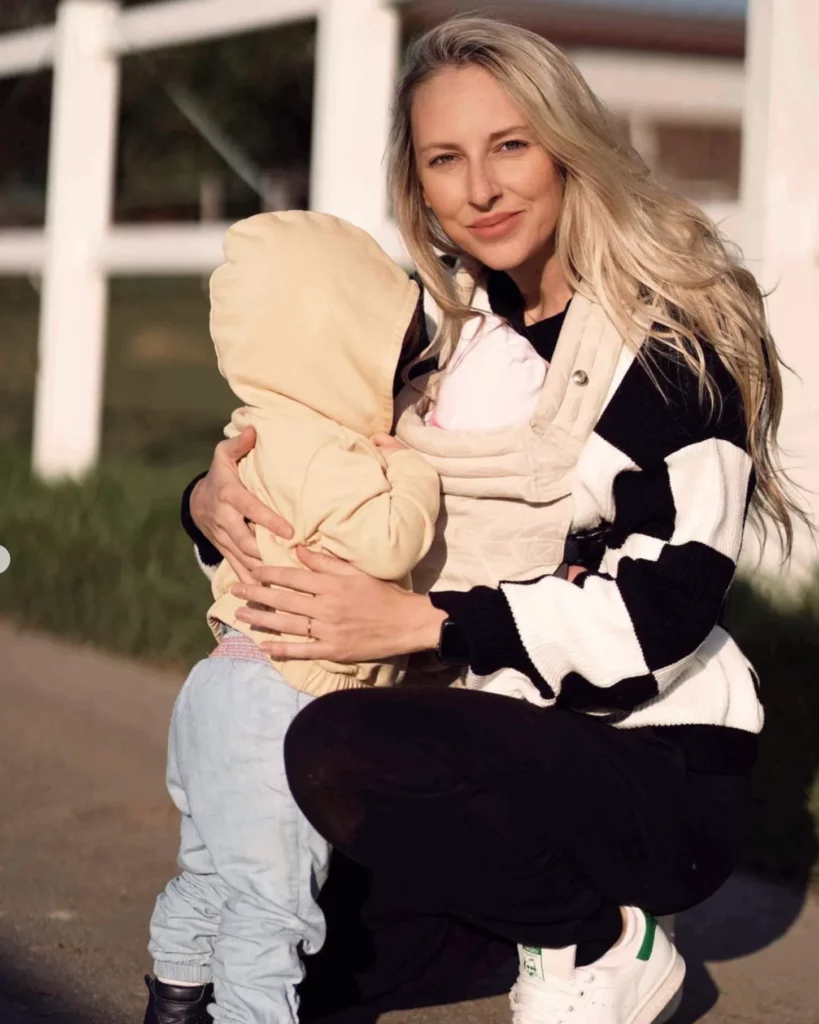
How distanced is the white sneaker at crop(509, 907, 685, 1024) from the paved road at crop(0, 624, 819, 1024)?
281mm

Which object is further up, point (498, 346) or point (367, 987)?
point (498, 346)

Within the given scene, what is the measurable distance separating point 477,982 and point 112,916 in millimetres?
682

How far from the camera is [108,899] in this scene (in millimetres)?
3023

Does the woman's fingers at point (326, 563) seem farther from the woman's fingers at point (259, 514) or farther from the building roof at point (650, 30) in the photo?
the building roof at point (650, 30)

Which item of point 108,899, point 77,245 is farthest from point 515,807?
point 77,245

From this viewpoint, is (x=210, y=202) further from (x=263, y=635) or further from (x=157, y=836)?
(x=263, y=635)

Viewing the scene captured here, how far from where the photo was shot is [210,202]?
12.5m

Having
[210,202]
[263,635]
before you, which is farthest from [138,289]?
[263,635]

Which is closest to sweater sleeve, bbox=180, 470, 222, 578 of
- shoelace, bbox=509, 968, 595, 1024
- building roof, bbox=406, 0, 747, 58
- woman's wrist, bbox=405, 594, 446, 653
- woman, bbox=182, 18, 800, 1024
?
woman, bbox=182, 18, 800, 1024

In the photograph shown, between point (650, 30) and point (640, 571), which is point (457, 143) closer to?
point (640, 571)

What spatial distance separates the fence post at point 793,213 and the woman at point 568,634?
1.16 metres

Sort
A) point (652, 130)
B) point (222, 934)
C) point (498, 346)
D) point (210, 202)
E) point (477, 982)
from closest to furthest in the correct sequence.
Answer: point (222, 934)
point (498, 346)
point (477, 982)
point (210, 202)
point (652, 130)

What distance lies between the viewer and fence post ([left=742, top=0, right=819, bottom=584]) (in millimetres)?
3645

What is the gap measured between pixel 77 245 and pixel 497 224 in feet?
11.8
